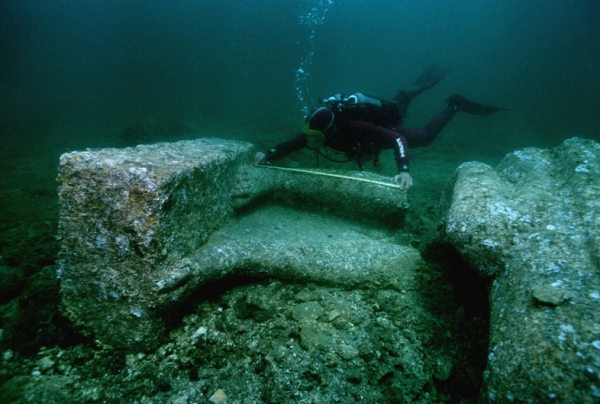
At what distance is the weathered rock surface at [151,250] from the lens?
2000 millimetres

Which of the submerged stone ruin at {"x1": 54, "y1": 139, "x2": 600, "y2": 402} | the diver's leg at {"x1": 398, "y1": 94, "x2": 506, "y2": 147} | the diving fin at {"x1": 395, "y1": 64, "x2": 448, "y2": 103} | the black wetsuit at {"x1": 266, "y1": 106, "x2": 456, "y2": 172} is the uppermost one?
the diving fin at {"x1": 395, "y1": 64, "x2": 448, "y2": 103}

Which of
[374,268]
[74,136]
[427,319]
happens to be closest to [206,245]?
[374,268]

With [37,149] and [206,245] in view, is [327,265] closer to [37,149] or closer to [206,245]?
[206,245]

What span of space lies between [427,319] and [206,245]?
218 cm

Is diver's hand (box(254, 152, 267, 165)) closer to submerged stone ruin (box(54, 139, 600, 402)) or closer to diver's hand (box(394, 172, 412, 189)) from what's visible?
submerged stone ruin (box(54, 139, 600, 402))

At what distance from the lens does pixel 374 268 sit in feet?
9.13

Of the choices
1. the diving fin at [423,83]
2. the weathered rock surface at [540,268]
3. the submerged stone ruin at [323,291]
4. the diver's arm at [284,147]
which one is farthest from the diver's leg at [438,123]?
the submerged stone ruin at [323,291]

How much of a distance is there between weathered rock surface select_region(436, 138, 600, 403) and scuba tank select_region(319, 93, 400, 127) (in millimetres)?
2405

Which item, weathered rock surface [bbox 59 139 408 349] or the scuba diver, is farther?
the scuba diver

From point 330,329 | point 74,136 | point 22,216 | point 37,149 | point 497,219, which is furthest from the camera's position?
point 74,136

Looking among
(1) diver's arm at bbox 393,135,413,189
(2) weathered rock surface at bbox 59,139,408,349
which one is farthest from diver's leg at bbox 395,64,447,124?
(2) weathered rock surface at bbox 59,139,408,349

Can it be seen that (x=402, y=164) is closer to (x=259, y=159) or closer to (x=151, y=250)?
(x=259, y=159)

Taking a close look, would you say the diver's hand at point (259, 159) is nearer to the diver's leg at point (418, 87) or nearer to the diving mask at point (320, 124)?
the diving mask at point (320, 124)

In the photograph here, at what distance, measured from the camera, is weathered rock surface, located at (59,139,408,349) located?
200 centimetres
